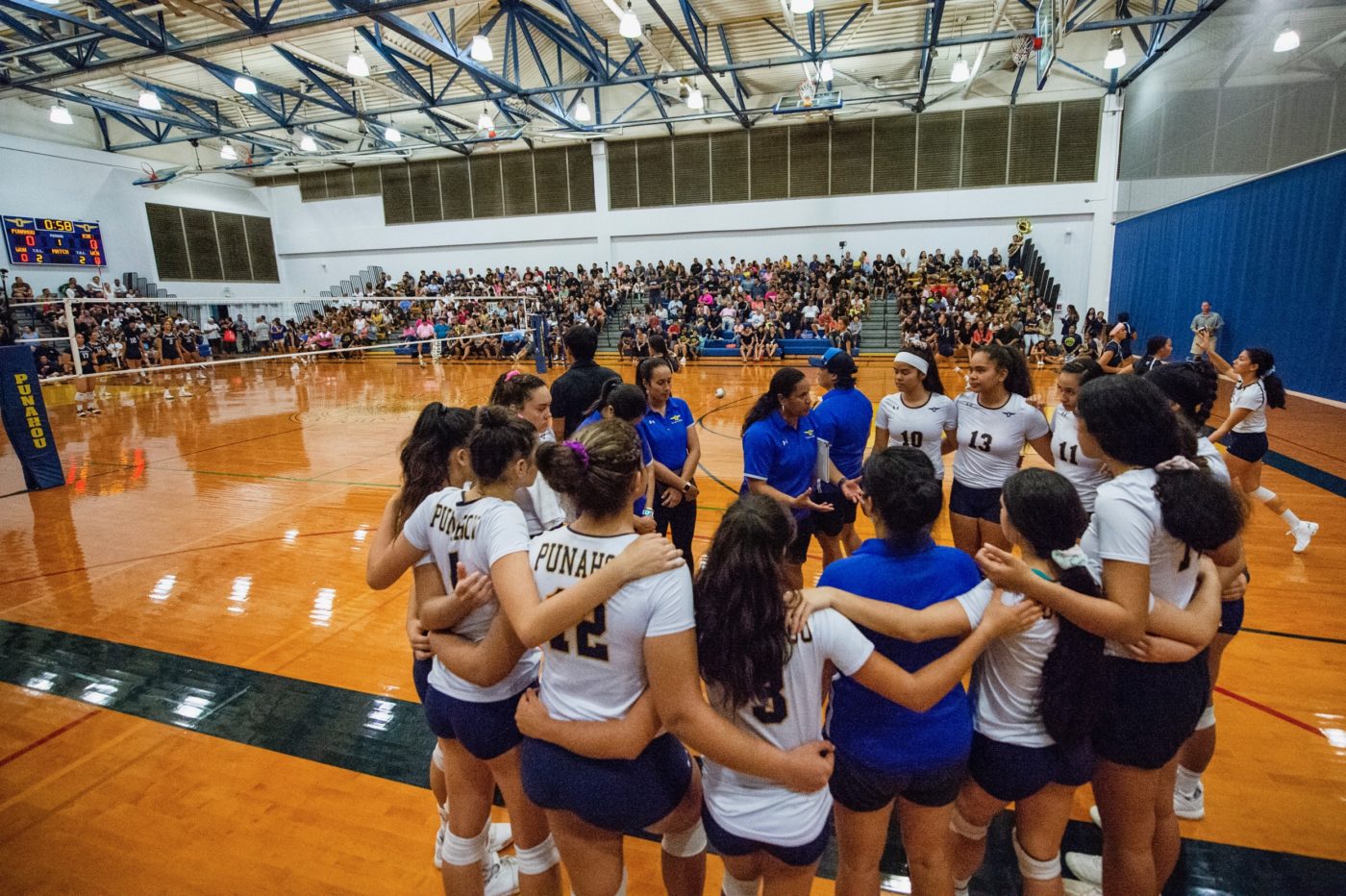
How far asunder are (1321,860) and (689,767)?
2616mm

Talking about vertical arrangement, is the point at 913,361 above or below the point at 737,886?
above

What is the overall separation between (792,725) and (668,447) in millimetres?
2646

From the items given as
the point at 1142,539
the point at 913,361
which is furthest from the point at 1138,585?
the point at 913,361

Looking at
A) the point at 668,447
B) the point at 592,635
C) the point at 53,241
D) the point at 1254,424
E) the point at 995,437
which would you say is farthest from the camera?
the point at 53,241

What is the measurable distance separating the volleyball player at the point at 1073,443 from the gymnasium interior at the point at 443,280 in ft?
→ 4.46

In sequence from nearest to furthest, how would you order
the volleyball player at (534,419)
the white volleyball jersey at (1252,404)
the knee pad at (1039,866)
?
the knee pad at (1039,866)
the volleyball player at (534,419)
the white volleyball jersey at (1252,404)

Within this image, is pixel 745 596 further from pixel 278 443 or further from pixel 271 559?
pixel 278 443

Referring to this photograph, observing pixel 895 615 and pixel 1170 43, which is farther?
pixel 1170 43

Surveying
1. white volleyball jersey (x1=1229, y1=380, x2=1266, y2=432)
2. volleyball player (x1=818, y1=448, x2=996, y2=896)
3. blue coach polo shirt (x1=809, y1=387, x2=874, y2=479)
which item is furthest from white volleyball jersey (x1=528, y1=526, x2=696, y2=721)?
white volleyball jersey (x1=1229, y1=380, x2=1266, y2=432)

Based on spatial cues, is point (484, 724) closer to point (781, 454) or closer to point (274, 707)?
point (781, 454)

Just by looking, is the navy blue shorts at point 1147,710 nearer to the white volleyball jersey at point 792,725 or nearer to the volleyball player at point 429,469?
the white volleyball jersey at point 792,725

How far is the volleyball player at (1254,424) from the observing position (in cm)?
514

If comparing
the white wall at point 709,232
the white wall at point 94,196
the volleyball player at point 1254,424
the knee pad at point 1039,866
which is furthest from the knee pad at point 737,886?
the white wall at point 94,196

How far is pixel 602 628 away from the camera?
168 centimetres
